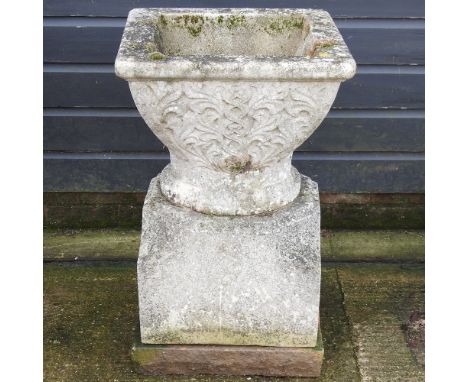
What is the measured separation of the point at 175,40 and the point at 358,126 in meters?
1.21

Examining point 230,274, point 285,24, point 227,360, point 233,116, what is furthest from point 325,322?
point 285,24

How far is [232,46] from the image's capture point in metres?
2.81

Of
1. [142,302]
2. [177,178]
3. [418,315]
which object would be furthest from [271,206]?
[418,315]

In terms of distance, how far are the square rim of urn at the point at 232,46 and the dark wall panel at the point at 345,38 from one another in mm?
672

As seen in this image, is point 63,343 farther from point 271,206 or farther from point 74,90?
point 74,90

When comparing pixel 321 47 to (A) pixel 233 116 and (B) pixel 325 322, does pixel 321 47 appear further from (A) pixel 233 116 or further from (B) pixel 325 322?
(B) pixel 325 322

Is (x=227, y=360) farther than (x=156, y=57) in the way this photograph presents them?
Yes

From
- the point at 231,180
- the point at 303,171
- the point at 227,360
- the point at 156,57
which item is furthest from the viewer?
the point at 303,171

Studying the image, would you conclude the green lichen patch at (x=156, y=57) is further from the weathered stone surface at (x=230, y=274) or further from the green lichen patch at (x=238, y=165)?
the weathered stone surface at (x=230, y=274)

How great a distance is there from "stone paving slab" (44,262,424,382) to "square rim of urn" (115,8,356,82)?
1138 mm

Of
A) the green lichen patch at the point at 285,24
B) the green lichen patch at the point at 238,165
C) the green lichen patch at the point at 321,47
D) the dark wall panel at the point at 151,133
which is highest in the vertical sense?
the green lichen patch at the point at 285,24

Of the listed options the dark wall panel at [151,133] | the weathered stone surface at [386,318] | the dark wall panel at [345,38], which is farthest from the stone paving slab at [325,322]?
the dark wall panel at [345,38]

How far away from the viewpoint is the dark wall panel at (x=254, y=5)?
3.38 meters

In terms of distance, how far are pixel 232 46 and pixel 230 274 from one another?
0.88 metres
